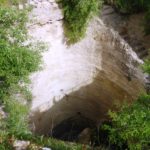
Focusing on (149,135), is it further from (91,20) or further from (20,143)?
(91,20)

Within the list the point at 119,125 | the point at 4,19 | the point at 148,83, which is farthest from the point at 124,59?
the point at 4,19

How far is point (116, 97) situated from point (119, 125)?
3524mm

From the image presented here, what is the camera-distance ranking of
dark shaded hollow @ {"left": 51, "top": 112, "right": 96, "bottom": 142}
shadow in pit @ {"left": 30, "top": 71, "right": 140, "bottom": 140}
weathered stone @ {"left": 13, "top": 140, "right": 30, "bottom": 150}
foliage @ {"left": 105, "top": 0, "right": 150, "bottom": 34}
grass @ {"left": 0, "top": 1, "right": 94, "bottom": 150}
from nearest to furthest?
weathered stone @ {"left": 13, "top": 140, "right": 30, "bottom": 150} → grass @ {"left": 0, "top": 1, "right": 94, "bottom": 150} → shadow in pit @ {"left": 30, "top": 71, "right": 140, "bottom": 140} → foliage @ {"left": 105, "top": 0, "right": 150, "bottom": 34} → dark shaded hollow @ {"left": 51, "top": 112, "right": 96, "bottom": 142}

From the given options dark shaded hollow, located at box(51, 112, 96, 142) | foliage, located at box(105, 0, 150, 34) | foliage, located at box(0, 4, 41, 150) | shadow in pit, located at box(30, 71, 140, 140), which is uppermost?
foliage, located at box(105, 0, 150, 34)

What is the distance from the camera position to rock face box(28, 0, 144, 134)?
11695mm

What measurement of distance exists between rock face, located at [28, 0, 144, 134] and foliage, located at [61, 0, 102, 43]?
0.80 ft

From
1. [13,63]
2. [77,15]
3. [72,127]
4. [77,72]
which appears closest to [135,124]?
[13,63]

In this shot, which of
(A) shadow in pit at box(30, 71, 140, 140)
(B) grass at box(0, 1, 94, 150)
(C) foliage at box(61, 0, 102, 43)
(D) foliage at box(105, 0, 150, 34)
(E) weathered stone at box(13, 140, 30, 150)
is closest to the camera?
(E) weathered stone at box(13, 140, 30, 150)

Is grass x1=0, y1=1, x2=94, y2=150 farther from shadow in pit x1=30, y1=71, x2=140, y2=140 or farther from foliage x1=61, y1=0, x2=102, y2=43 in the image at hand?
shadow in pit x1=30, y1=71, x2=140, y2=140

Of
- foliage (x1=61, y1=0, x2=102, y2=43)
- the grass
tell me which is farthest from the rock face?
the grass

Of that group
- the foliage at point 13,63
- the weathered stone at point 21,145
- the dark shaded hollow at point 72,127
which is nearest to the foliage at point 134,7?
the dark shaded hollow at point 72,127

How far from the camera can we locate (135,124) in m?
9.50

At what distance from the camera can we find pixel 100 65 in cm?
1316

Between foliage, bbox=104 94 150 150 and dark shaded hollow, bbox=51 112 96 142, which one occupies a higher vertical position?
foliage, bbox=104 94 150 150
